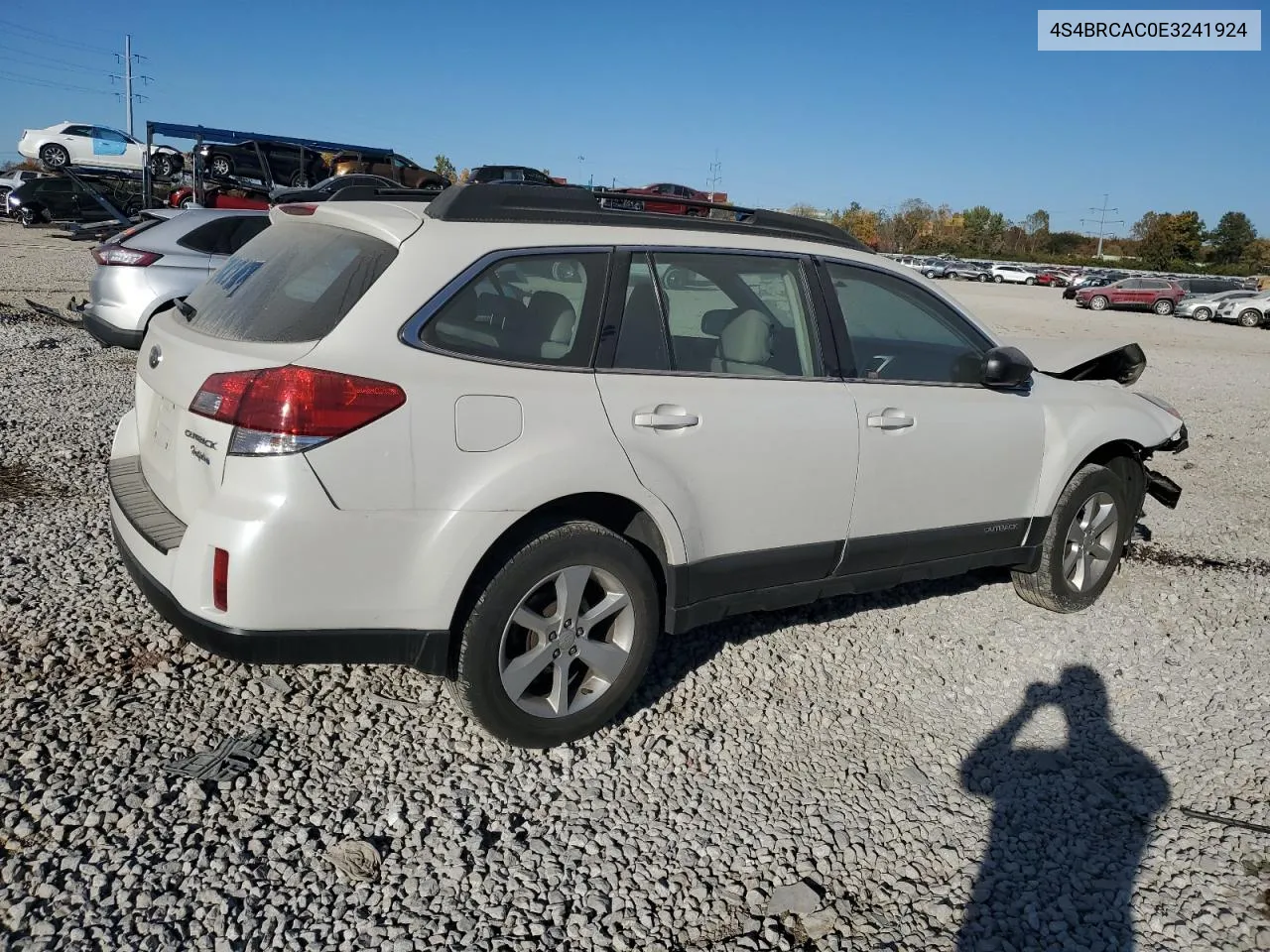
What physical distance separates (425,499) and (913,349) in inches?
97.1

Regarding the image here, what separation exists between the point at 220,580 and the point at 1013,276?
2792 inches

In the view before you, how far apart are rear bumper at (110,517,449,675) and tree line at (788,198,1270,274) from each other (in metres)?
75.0

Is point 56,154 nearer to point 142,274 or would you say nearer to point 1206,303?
point 142,274

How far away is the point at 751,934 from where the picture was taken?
263cm

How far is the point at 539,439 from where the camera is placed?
3.11 meters

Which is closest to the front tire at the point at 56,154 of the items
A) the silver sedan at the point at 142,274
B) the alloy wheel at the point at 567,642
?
the silver sedan at the point at 142,274

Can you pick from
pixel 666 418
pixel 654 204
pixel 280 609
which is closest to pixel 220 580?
pixel 280 609

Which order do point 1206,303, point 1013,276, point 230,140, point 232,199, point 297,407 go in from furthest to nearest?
point 1013,276, point 1206,303, point 230,140, point 232,199, point 297,407

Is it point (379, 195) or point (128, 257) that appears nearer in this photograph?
point (379, 195)

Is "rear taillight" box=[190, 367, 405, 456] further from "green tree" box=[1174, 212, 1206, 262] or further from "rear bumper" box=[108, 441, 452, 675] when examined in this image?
"green tree" box=[1174, 212, 1206, 262]

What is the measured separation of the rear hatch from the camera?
2.94 meters

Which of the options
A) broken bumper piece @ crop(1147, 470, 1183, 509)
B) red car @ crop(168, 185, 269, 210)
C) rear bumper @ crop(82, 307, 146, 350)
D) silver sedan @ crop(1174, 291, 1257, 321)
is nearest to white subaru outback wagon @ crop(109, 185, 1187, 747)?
broken bumper piece @ crop(1147, 470, 1183, 509)

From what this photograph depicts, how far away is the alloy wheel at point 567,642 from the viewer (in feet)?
10.7

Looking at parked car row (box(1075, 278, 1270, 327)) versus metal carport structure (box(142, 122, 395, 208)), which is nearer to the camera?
metal carport structure (box(142, 122, 395, 208))
